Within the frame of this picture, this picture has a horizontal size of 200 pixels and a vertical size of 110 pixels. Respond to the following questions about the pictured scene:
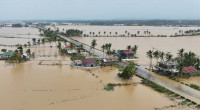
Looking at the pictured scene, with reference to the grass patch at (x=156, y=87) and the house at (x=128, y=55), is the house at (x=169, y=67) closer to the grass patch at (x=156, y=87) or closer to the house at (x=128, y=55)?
the grass patch at (x=156, y=87)

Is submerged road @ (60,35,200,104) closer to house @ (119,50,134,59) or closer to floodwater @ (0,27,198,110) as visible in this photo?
floodwater @ (0,27,198,110)

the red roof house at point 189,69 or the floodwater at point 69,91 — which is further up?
the red roof house at point 189,69

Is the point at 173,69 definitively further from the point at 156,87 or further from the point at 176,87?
the point at 156,87

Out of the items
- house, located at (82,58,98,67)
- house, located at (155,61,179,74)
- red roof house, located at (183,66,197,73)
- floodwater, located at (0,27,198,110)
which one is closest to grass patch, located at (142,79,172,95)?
floodwater, located at (0,27,198,110)

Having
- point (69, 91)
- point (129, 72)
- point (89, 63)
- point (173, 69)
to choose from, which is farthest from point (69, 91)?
point (173, 69)

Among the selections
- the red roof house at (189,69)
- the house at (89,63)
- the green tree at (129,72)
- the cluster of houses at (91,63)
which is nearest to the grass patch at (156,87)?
the green tree at (129,72)

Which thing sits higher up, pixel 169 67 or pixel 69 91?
pixel 169 67

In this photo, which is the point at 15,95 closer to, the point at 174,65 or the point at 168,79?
the point at 168,79

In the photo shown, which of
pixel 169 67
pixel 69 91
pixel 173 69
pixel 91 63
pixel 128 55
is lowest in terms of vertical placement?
pixel 69 91

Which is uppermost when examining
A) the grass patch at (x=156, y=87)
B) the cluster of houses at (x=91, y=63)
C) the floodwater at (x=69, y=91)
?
the cluster of houses at (x=91, y=63)
